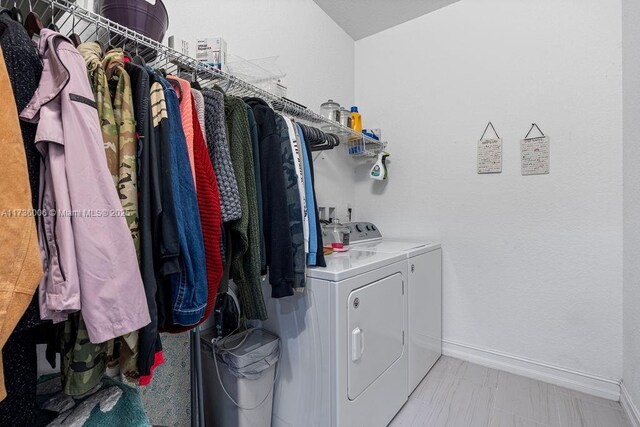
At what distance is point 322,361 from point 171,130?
1043mm

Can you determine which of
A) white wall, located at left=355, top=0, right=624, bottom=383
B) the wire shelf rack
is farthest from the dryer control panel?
the wire shelf rack

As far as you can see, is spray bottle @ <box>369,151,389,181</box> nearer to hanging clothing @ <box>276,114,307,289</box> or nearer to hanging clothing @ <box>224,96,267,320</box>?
hanging clothing @ <box>276,114,307,289</box>

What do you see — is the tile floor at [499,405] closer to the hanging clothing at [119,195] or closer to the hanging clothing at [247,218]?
the hanging clothing at [247,218]

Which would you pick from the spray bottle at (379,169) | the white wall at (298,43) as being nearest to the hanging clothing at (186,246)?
the white wall at (298,43)

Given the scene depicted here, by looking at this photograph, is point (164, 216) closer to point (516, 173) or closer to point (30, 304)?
point (30, 304)

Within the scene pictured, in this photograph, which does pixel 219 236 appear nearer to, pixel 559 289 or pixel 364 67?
pixel 559 289

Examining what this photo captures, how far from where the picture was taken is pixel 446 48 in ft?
7.62

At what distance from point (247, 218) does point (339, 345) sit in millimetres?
645

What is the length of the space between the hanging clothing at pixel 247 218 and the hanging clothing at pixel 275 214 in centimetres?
8

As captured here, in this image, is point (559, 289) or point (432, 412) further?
point (559, 289)

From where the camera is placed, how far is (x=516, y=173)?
6.70 ft

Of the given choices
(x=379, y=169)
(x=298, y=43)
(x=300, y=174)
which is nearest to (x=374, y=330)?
(x=300, y=174)

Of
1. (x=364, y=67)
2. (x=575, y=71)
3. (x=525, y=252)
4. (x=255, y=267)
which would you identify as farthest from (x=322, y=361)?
(x=364, y=67)

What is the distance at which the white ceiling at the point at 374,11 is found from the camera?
90.9 inches
